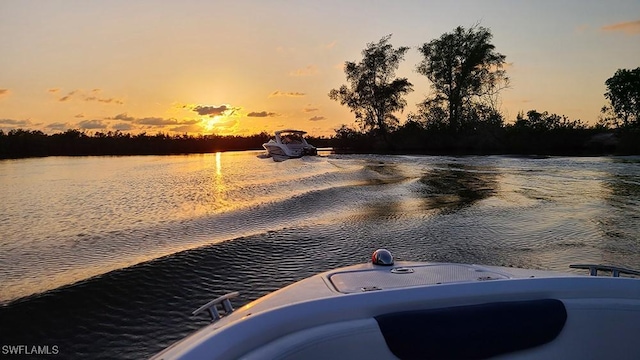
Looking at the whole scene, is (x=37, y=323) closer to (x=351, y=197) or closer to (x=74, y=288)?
(x=74, y=288)

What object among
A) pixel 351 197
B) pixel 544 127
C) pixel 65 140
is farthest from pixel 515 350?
pixel 65 140

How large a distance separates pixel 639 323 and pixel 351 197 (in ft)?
27.5

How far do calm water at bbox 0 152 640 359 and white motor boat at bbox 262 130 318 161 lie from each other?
1859 centimetres

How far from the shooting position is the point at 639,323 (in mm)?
1814

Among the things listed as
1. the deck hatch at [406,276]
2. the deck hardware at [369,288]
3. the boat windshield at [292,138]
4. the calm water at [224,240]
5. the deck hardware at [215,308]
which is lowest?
the calm water at [224,240]

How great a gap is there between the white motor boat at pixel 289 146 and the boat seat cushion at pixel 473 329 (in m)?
28.2

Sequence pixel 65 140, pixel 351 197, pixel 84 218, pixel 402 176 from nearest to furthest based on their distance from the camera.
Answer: pixel 84 218 → pixel 351 197 → pixel 402 176 → pixel 65 140

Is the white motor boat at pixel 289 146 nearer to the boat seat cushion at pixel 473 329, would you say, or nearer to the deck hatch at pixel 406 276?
the deck hatch at pixel 406 276

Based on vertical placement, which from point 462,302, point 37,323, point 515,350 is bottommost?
point 37,323

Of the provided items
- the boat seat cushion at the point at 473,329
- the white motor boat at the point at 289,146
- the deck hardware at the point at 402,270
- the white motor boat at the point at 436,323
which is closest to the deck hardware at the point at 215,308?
the white motor boat at the point at 436,323

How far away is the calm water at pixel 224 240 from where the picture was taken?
3514mm

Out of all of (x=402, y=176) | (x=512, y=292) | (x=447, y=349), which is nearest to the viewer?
(x=447, y=349)

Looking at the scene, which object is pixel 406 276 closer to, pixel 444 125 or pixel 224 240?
pixel 224 240

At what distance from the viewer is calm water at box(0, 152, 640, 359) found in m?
3.51
